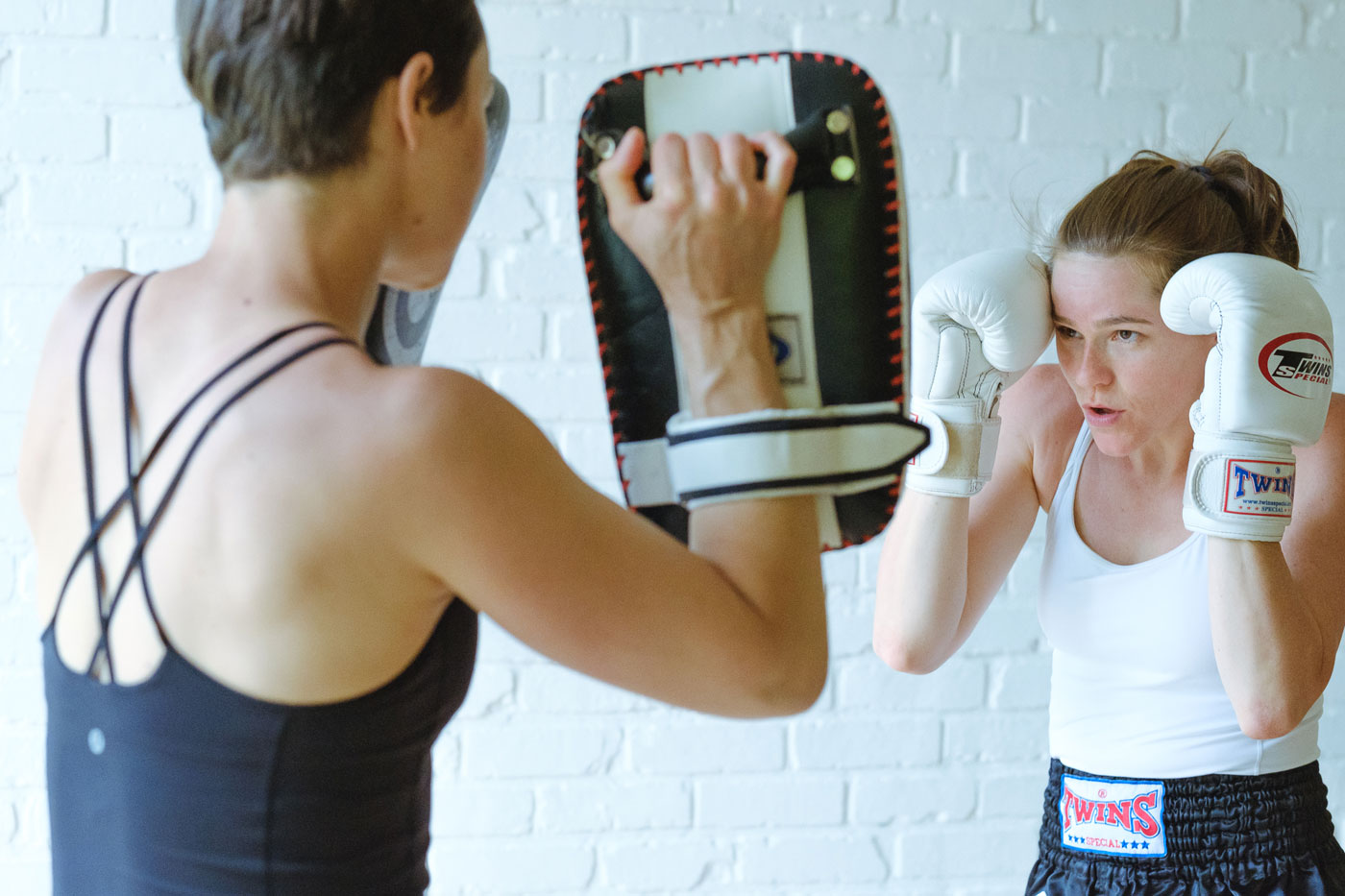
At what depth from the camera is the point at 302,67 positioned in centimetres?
60

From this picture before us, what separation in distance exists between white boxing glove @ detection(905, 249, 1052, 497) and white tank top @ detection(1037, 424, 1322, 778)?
0.60ft

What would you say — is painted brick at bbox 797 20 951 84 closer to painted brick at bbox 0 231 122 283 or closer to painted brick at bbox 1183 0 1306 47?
painted brick at bbox 1183 0 1306 47

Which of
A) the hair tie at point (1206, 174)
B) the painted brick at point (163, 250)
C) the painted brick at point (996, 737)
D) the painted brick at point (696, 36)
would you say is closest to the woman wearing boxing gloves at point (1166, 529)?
the hair tie at point (1206, 174)

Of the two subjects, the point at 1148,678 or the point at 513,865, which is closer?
the point at 1148,678

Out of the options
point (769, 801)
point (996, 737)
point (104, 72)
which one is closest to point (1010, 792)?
point (996, 737)

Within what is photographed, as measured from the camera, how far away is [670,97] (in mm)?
693

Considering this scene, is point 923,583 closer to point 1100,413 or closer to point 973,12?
point 1100,413

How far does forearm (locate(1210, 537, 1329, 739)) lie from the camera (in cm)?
113

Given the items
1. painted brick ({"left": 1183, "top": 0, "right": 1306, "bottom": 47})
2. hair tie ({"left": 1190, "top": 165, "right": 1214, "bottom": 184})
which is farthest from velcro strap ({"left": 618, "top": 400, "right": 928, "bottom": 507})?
painted brick ({"left": 1183, "top": 0, "right": 1306, "bottom": 47})

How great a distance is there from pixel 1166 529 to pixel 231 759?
41.4 inches

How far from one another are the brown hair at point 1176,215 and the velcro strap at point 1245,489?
21 centimetres

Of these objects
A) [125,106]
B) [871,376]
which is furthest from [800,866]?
[125,106]

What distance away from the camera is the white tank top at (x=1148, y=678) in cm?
122

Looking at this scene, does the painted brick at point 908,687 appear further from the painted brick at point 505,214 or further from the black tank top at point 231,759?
the black tank top at point 231,759
